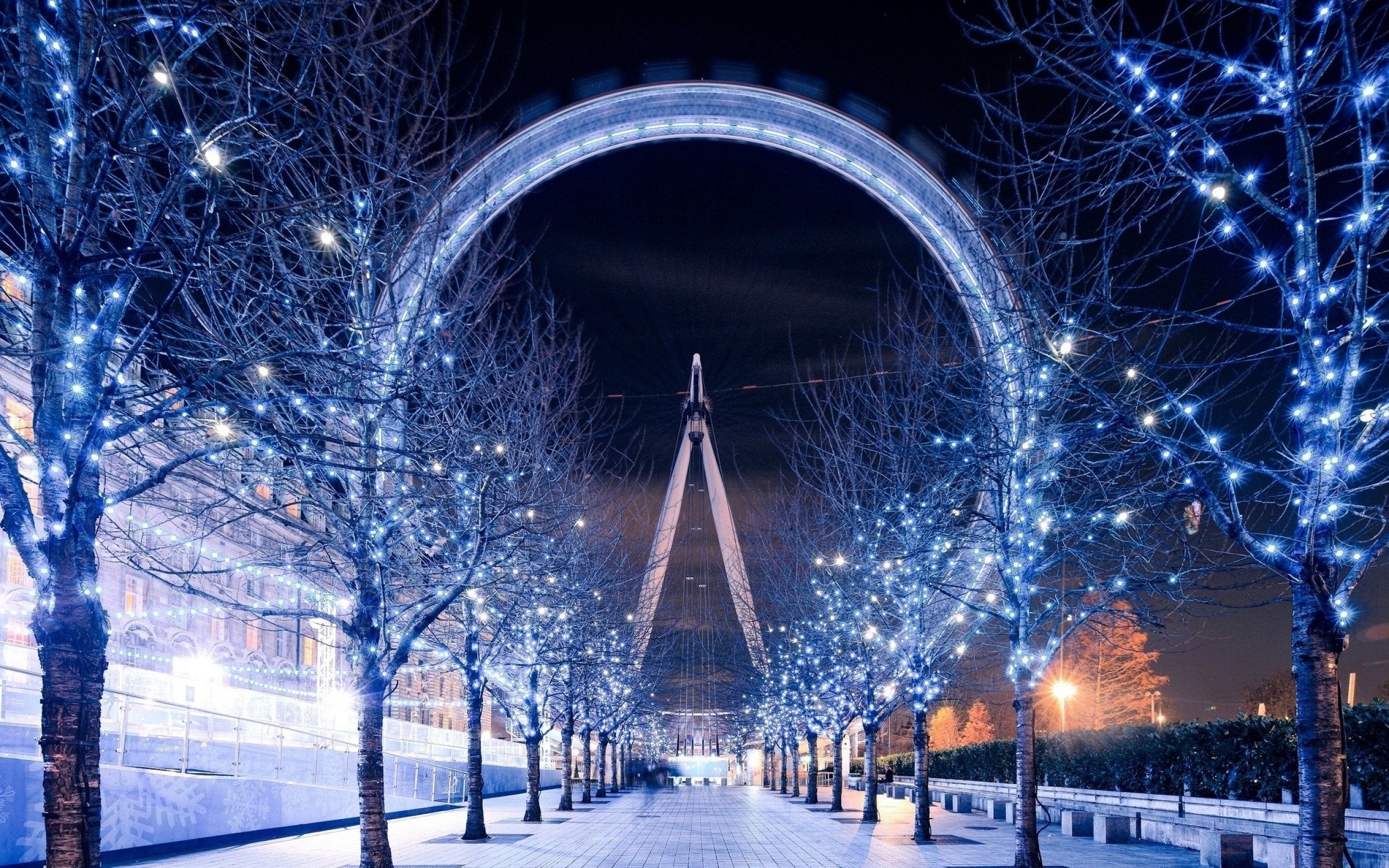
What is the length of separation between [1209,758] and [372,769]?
15.6 metres

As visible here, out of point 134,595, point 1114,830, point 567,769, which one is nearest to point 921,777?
point 1114,830

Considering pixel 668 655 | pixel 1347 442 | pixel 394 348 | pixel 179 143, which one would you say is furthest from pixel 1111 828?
pixel 668 655

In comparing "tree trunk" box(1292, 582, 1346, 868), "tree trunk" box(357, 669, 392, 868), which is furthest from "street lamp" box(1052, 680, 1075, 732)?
"tree trunk" box(1292, 582, 1346, 868)

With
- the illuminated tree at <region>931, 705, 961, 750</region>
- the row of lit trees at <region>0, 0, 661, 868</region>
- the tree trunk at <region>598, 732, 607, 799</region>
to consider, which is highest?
the row of lit trees at <region>0, 0, 661, 868</region>

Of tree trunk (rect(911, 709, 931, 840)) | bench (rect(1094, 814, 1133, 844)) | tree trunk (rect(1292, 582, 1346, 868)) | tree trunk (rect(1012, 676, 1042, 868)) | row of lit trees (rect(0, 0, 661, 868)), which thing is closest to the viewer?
row of lit trees (rect(0, 0, 661, 868))

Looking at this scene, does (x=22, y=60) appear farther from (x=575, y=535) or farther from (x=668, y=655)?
(x=668, y=655)

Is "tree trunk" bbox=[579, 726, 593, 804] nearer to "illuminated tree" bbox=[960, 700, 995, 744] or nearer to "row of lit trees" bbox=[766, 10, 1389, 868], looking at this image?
"row of lit trees" bbox=[766, 10, 1389, 868]

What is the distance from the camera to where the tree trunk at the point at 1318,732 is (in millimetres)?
7531

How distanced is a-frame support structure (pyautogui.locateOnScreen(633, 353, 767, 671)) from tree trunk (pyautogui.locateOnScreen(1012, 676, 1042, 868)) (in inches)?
962

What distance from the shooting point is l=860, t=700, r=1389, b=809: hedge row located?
15773 millimetres

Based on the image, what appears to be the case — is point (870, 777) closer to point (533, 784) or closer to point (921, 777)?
point (921, 777)

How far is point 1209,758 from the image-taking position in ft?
67.5

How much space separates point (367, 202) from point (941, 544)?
10952 millimetres

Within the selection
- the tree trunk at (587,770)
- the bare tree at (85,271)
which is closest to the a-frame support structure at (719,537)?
the tree trunk at (587,770)
